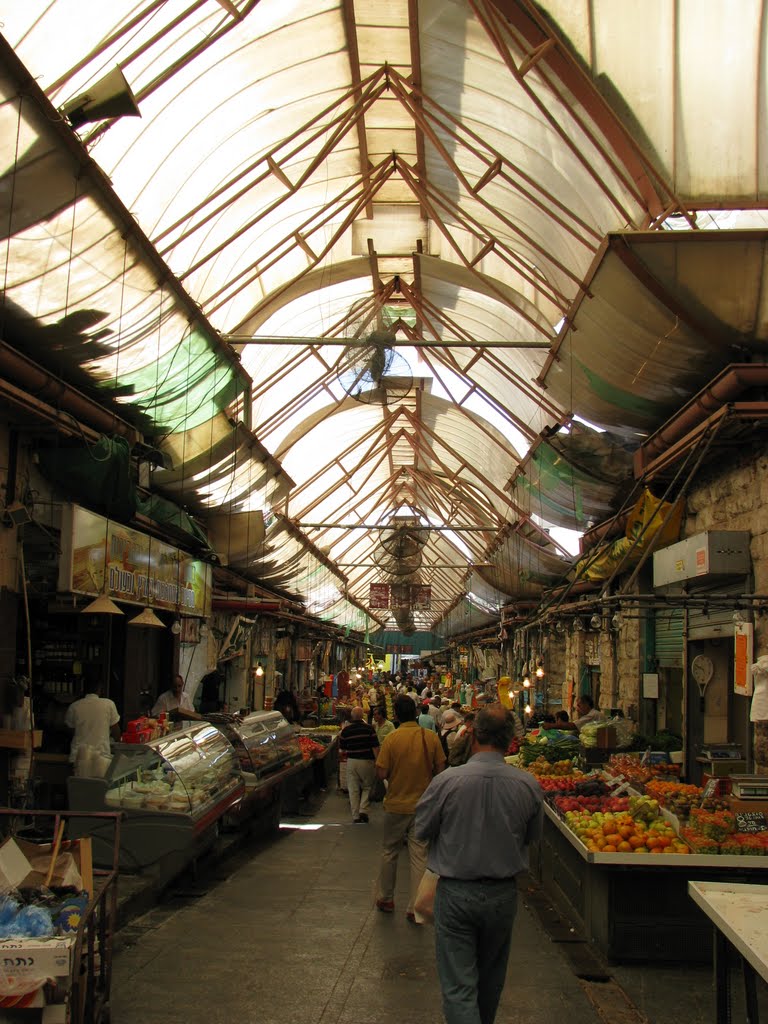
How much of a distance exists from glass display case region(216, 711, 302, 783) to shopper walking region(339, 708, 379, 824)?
87 cm

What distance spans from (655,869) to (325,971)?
2.22 metres

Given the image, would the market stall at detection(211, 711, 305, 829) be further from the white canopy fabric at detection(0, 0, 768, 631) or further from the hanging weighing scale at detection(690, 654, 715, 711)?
the hanging weighing scale at detection(690, 654, 715, 711)

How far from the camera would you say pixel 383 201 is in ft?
51.0

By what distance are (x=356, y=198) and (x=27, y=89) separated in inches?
334

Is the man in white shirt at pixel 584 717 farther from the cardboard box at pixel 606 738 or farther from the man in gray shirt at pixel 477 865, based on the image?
the man in gray shirt at pixel 477 865

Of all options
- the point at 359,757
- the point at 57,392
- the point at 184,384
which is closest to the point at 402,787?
the point at 57,392

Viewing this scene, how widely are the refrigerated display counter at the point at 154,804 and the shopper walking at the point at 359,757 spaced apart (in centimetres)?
389

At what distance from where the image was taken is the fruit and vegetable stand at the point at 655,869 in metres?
6.18

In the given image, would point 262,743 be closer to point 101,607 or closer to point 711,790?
point 101,607

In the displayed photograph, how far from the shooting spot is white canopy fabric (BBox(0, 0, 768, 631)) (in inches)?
306

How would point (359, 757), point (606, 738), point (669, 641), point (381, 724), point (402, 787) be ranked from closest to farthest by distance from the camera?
point (402, 787) → point (606, 738) → point (359, 757) → point (669, 641) → point (381, 724)

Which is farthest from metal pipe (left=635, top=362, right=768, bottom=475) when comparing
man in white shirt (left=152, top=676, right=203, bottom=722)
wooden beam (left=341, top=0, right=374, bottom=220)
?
man in white shirt (left=152, top=676, right=203, bottom=722)

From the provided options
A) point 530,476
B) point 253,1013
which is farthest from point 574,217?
point 253,1013

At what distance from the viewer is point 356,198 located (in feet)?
45.8
